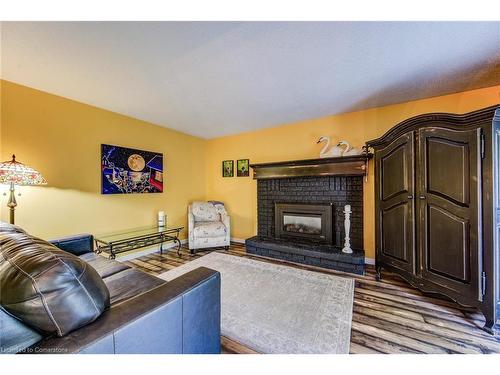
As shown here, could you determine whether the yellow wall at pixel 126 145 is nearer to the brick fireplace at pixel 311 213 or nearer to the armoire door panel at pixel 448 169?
the brick fireplace at pixel 311 213

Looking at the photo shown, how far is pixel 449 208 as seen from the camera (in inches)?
68.9

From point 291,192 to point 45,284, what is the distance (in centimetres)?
313

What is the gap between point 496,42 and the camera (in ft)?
5.23

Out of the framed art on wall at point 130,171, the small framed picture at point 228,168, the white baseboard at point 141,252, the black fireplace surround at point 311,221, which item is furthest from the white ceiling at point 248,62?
the white baseboard at point 141,252

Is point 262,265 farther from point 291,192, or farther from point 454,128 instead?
point 454,128

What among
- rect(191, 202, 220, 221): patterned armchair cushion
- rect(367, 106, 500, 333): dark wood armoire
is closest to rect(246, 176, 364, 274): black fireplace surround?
rect(367, 106, 500, 333): dark wood armoire

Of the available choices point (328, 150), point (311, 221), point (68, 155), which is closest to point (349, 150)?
point (328, 150)

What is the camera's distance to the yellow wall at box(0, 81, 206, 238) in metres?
2.22

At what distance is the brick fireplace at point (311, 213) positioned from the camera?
9.24 feet

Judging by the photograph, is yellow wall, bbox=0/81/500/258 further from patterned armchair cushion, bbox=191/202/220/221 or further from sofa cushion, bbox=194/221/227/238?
sofa cushion, bbox=194/221/227/238

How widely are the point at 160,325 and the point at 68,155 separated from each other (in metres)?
2.78

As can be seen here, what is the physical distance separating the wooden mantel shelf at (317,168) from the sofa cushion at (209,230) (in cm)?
110

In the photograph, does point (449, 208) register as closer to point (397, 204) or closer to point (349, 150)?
point (397, 204)
